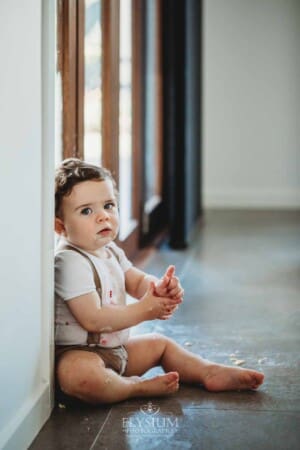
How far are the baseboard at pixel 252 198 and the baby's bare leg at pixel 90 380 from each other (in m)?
4.05

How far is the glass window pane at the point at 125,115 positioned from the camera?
3.88 m

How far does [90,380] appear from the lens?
7.13ft

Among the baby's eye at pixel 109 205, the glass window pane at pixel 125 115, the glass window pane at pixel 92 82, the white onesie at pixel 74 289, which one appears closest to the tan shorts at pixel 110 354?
the white onesie at pixel 74 289

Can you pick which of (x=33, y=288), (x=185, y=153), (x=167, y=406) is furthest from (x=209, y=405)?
(x=185, y=153)

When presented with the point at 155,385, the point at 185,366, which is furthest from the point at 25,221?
the point at 185,366

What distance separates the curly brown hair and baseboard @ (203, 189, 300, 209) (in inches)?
154

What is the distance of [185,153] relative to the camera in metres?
4.78

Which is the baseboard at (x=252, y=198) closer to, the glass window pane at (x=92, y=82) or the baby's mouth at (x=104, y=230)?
the glass window pane at (x=92, y=82)

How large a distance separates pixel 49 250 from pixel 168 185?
2.93 meters

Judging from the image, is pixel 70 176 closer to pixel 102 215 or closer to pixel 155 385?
pixel 102 215

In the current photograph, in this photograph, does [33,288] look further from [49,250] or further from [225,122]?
[225,122]

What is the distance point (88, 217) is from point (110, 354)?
1.14ft

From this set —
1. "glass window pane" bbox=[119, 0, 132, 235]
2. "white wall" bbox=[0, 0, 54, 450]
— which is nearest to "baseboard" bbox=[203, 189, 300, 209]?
"glass window pane" bbox=[119, 0, 132, 235]

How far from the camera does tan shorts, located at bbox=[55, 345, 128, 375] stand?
225 centimetres
